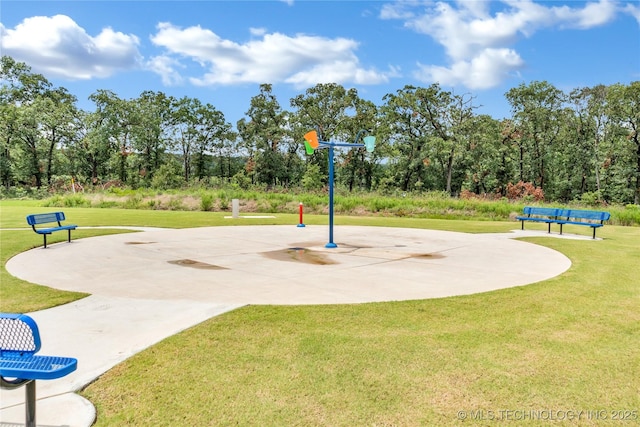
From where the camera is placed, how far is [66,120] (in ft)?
171

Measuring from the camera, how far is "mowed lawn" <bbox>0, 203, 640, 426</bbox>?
3.22 meters

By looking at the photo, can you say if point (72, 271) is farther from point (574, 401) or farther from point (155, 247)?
point (574, 401)

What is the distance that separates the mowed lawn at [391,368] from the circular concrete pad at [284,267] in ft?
2.69

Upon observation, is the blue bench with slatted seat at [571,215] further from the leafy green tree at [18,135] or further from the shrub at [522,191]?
the leafy green tree at [18,135]

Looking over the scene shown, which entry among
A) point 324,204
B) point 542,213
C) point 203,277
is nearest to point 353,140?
point 324,204

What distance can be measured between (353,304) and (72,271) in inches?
215

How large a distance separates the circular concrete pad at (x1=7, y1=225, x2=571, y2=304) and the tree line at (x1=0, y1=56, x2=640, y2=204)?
31353mm

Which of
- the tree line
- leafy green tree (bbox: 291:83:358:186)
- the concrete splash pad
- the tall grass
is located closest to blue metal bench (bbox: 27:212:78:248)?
the concrete splash pad

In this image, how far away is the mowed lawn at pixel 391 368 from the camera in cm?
322

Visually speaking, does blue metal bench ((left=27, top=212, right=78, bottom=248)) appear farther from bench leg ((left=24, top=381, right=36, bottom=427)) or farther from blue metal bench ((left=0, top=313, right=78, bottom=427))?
bench leg ((left=24, top=381, right=36, bottom=427))

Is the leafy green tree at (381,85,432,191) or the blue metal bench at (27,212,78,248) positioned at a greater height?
the leafy green tree at (381,85,432,191)

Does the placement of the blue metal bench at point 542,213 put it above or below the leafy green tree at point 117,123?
below

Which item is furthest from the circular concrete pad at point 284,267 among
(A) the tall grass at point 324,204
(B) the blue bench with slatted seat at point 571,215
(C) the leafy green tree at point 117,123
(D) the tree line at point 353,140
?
(C) the leafy green tree at point 117,123

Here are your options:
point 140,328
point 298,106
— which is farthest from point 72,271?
point 298,106
